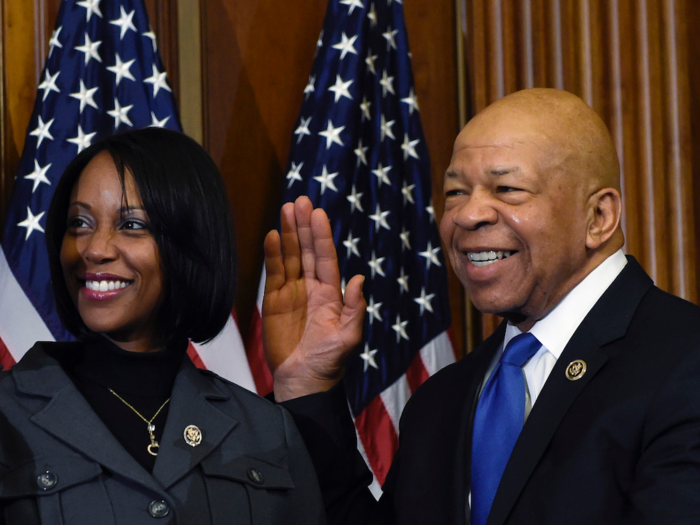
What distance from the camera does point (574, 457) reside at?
1729 mm

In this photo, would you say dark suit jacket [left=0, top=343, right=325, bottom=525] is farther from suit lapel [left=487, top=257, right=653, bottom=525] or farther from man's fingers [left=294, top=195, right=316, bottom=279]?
man's fingers [left=294, top=195, right=316, bottom=279]

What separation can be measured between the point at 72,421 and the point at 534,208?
1.02 meters

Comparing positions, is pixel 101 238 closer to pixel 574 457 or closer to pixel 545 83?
pixel 574 457

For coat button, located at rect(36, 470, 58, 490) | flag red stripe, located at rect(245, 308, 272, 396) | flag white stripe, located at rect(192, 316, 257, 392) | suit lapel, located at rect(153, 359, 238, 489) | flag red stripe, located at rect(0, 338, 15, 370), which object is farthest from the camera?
flag red stripe, located at rect(245, 308, 272, 396)

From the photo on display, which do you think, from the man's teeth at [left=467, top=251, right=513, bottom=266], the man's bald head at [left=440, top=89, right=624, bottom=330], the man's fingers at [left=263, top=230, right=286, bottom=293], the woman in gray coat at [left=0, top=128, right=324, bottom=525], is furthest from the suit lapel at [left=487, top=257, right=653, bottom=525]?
the man's fingers at [left=263, top=230, right=286, bottom=293]

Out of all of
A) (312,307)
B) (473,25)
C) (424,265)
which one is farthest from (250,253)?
(473,25)

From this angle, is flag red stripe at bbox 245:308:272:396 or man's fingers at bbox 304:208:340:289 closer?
man's fingers at bbox 304:208:340:289

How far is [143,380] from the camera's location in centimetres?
182

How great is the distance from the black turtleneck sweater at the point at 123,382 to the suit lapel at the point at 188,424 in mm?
35

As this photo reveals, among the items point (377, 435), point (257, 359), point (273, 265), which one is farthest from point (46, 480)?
point (377, 435)

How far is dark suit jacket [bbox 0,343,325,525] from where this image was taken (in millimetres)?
1562

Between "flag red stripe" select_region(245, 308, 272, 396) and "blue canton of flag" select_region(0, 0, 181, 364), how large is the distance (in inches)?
24.3

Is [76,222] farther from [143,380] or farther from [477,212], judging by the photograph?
[477,212]

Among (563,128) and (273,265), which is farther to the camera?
(273,265)
